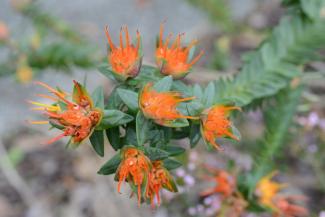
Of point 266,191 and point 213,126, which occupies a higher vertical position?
point 213,126

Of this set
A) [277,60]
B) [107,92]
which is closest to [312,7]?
[277,60]

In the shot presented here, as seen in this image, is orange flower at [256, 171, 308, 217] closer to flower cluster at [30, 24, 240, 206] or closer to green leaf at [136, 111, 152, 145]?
flower cluster at [30, 24, 240, 206]

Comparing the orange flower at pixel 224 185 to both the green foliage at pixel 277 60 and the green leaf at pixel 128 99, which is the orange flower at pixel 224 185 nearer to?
the green foliage at pixel 277 60

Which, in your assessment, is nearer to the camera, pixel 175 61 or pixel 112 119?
pixel 112 119

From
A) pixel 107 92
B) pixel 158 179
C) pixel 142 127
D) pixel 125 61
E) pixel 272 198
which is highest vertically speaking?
pixel 125 61

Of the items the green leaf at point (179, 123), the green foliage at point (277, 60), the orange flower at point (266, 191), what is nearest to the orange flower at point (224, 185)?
the orange flower at point (266, 191)

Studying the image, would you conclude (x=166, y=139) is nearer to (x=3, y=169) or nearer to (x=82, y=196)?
(x=82, y=196)

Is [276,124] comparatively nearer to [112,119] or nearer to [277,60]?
[277,60]

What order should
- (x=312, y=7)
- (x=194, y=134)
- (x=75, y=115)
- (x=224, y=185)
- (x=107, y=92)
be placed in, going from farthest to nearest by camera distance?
(x=107, y=92), (x=312, y=7), (x=224, y=185), (x=194, y=134), (x=75, y=115)

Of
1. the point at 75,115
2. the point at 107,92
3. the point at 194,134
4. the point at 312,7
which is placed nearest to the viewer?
the point at 75,115
